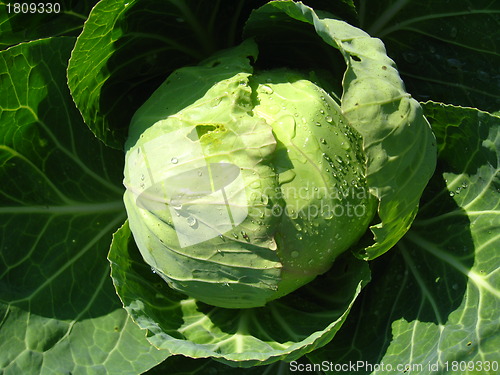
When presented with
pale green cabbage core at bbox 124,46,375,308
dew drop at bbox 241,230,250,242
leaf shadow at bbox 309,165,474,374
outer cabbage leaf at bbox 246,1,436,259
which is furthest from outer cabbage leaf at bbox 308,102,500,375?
dew drop at bbox 241,230,250,242

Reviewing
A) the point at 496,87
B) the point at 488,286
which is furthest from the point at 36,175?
the point at 496,87

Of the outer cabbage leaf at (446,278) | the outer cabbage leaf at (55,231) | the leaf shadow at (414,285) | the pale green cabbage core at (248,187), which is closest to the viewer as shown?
the pale green cabbage core at (248,187)

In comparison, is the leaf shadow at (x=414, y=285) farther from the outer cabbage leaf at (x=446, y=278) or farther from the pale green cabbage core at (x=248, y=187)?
the pale green cabbage core at (x=248, y=187)

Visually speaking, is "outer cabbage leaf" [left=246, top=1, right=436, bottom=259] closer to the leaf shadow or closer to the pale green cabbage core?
the pale green cabbage core

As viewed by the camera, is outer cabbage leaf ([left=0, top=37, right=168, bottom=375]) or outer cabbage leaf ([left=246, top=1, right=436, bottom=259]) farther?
outer cabbage leaf ([left=0, top=37, right=168, bottom=375])

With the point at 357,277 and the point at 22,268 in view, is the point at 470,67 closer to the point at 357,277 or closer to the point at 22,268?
the point at 357,277

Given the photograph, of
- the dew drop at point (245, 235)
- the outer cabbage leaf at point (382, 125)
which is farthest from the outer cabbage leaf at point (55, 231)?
the outer cabbage leaf at point (382, 125)
